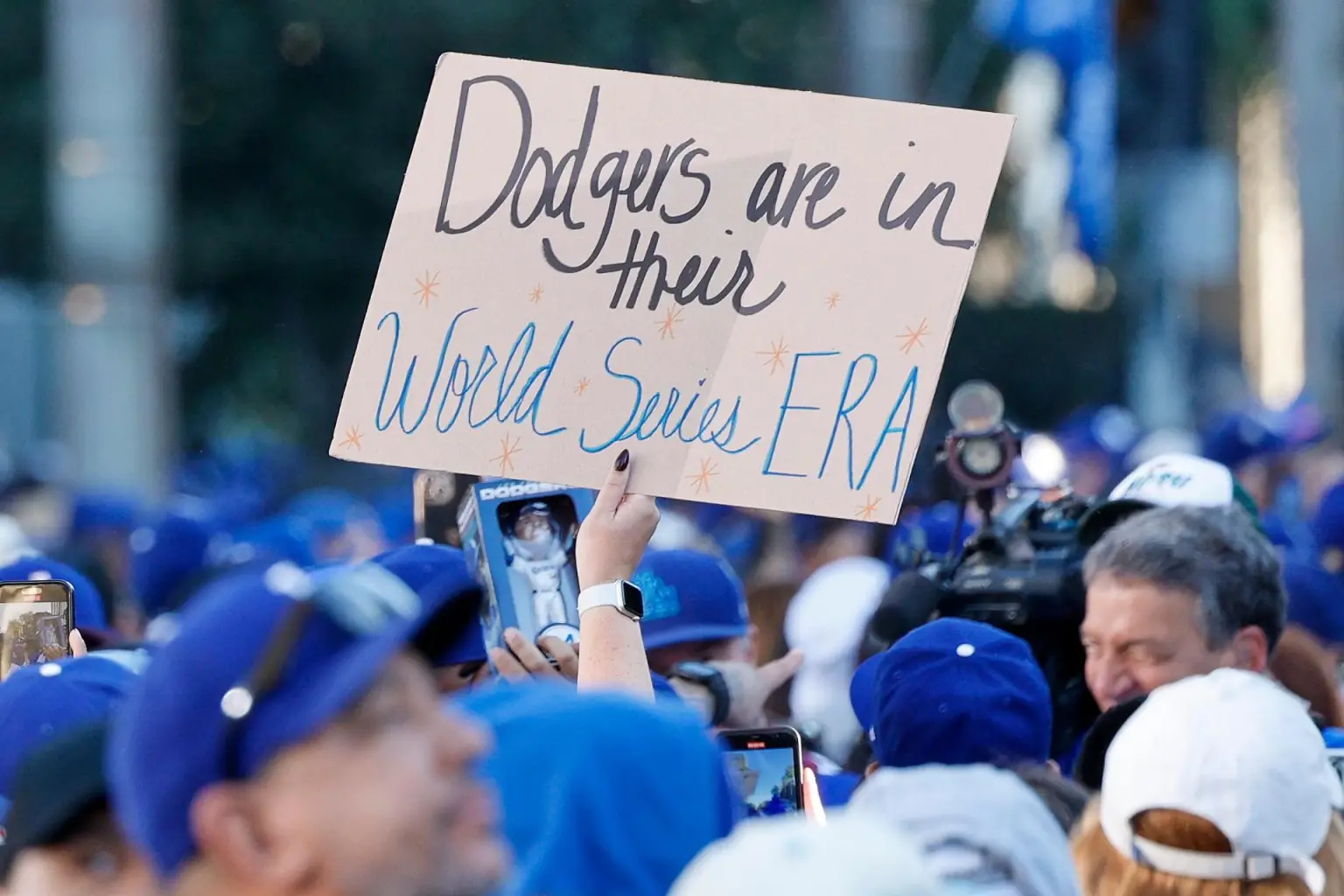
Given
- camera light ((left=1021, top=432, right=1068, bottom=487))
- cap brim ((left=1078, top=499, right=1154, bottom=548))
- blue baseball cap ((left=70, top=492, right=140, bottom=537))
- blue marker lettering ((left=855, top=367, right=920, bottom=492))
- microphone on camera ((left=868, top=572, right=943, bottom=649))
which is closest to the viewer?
blue marker lettering ((left=855, top=367, right=920, bottom=492))

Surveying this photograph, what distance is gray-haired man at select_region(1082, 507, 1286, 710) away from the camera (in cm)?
422

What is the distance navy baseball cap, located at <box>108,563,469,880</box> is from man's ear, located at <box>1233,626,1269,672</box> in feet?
7.74

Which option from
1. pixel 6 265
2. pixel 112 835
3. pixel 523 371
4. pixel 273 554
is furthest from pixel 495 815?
pixel 6 265

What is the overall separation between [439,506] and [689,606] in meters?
0.60

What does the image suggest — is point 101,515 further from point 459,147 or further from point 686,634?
point 459,147

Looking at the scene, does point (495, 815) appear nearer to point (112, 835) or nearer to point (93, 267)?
point (112, 835)

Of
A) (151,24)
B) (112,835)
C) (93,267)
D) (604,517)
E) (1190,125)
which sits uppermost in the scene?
(1190,125)

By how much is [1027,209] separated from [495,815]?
2790 centimetres

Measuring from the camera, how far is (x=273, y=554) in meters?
8.24

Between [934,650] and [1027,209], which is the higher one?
[1027,209]

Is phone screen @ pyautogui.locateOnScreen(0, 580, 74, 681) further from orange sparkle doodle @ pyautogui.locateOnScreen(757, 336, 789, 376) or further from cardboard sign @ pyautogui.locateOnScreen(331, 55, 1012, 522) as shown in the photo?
orange sparkle doodle @ pyautogui.locateOnScreen(757, 336, 789, 376)

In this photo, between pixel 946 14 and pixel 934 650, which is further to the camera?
pixel 946 14

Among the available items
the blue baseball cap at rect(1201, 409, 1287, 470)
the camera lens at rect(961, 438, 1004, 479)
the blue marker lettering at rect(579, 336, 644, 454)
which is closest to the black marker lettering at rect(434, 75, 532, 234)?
the blue marker lettering at rect(579, 336, 644, 454)

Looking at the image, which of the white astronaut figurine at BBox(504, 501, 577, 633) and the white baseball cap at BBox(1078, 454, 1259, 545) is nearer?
the white astronaut figurine at BBox(504, 501, 577, 633)
